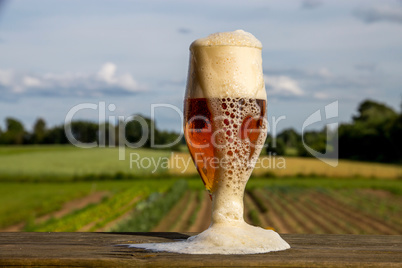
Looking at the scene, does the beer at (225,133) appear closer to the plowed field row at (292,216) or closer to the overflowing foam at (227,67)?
the overflowing foam at (227,67)

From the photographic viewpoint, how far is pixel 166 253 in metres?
2.50

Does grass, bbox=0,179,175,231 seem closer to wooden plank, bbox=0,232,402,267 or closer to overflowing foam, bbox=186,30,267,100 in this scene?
wooden plank, bbox=0,232,402,267

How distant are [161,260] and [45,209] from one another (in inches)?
792

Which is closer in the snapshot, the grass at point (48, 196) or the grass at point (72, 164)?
the grass at point (48, 196)

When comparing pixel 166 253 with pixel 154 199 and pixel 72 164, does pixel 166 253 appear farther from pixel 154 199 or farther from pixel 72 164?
pixel 72 164

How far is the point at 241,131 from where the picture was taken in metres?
2.64

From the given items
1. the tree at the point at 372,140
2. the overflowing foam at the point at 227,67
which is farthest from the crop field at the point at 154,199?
the overflowing foam at the point at 227,67

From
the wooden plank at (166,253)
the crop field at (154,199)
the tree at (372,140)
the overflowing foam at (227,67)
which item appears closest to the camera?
the wooden plank at (166,253)

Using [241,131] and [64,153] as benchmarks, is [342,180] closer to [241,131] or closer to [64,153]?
[64,153]

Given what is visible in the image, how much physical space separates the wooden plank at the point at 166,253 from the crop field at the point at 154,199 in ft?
37.1

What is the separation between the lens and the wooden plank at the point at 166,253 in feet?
7.59

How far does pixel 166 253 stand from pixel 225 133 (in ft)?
1.91

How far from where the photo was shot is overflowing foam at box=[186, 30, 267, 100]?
265cm

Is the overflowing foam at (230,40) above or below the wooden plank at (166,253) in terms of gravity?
above
